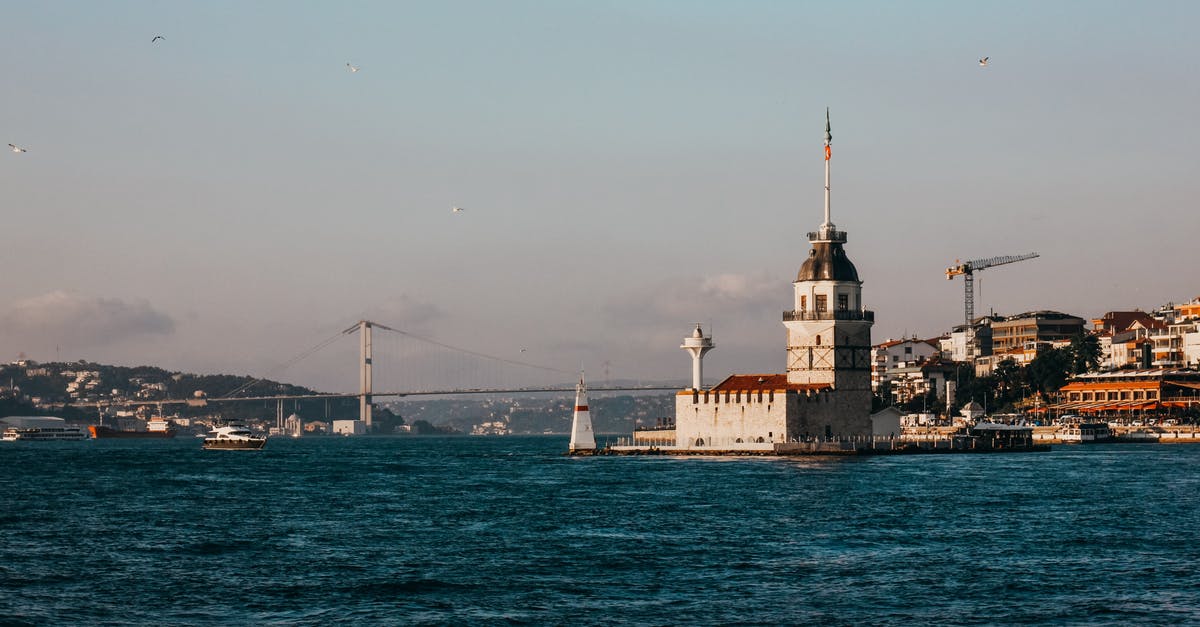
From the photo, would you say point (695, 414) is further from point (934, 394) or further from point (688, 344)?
point (934, 394)

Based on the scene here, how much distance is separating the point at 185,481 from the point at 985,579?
55720 mm

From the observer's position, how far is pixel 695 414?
336 feet

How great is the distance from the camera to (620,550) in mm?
47156

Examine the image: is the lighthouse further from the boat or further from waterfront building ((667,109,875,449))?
the boat

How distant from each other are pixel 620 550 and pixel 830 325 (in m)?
54.0

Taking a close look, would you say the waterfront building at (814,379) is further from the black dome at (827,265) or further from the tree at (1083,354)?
the tree at (1083,354)

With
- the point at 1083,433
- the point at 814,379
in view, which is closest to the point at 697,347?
the point at 814,379

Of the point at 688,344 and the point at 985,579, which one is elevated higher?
the point at 688,344

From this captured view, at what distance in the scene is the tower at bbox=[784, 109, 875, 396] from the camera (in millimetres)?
99188

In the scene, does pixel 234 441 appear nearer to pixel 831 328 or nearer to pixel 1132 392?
pixel 831 328

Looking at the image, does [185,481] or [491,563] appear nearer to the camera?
[491,563]

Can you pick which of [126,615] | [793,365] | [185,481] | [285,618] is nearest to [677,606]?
[285,618]

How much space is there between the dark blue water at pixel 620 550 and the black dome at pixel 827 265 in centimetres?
2016

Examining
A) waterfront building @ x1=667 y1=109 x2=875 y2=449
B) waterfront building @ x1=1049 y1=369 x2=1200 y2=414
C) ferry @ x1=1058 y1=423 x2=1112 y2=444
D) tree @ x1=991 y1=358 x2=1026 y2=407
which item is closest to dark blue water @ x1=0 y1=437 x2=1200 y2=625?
waterfront building @ x1=667 y1=109 x2=875 y2=449
